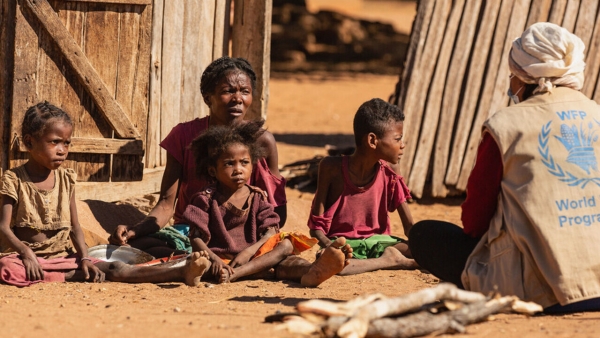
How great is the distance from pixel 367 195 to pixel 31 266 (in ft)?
7.19

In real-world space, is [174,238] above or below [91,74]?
below

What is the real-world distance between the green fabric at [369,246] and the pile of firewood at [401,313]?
69.4 inches

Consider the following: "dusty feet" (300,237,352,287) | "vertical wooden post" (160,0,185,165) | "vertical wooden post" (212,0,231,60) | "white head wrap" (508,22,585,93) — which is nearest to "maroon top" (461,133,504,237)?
"white head wrap" (508,22,585,93)

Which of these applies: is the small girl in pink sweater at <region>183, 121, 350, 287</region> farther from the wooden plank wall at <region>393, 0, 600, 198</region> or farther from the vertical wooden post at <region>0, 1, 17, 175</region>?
the wooden plank wall at <region>393, 0, 600, 198</region>

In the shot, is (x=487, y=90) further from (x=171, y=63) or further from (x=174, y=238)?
(x=174, y=238)

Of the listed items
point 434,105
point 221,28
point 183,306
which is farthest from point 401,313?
point 434,105

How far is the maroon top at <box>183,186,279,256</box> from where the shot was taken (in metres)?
5.29

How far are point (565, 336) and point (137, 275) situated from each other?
2.52m

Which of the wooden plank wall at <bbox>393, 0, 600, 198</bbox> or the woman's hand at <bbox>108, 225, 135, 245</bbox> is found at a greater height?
the wooden plank wall at <bbox>393, 0, 600, 198</bbox>

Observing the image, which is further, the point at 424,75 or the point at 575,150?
the point at 424,75

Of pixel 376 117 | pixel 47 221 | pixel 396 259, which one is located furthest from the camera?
pixel 396 259

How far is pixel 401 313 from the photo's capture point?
12.5 feet

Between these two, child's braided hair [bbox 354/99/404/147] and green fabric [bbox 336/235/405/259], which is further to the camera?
green fabric [bbox 336/235/405/259]

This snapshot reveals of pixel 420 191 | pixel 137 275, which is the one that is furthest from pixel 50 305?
pixel 420 191
